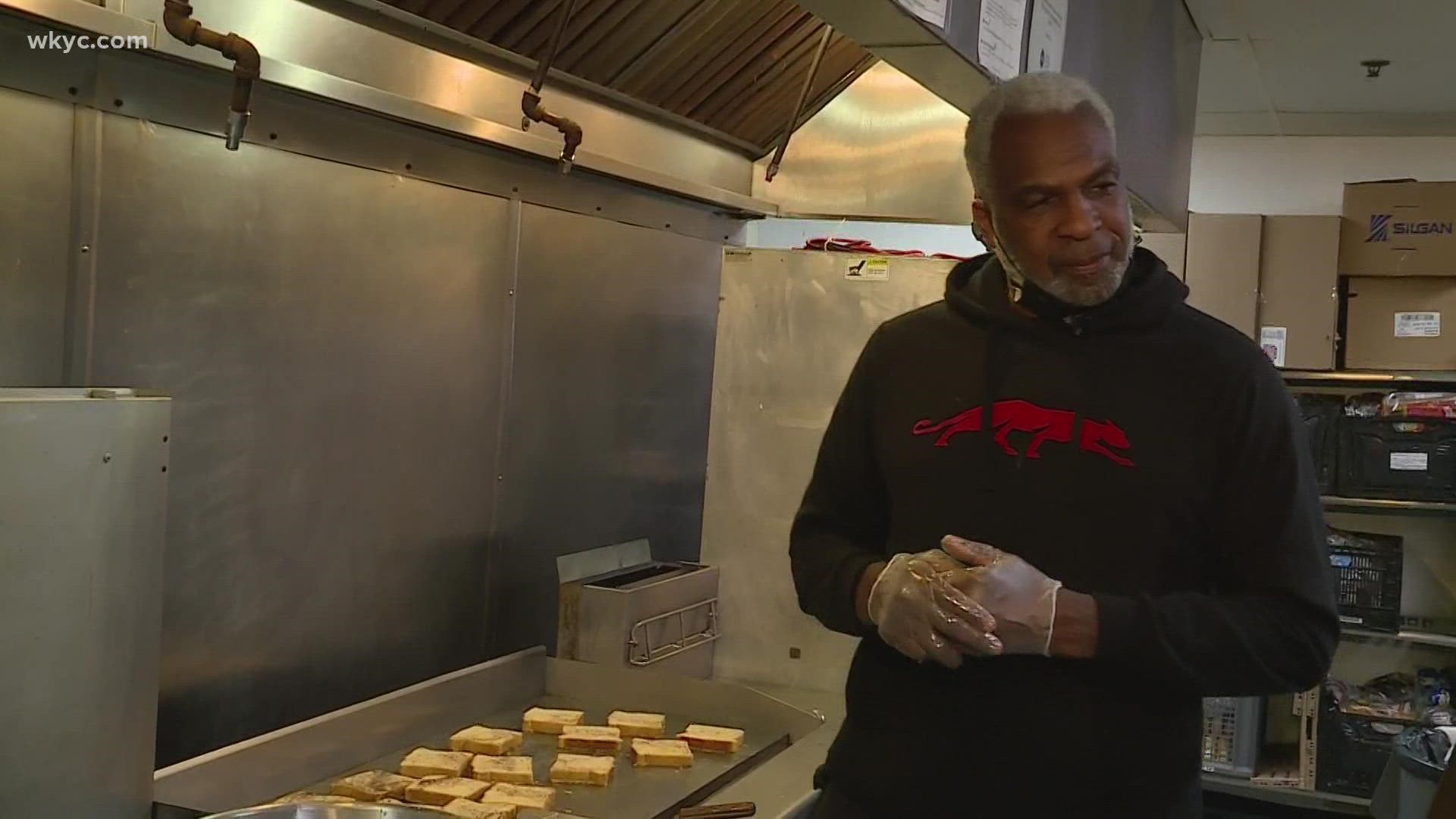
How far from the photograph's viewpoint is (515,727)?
2084 millimetres

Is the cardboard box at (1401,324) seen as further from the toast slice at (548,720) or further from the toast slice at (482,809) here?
the toast slice at (482,809)

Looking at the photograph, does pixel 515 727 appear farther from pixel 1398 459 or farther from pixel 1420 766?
pixel 1398 459

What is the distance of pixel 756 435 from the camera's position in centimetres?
262

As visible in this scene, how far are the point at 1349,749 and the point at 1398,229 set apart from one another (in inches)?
68.2

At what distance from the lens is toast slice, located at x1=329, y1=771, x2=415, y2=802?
1.66 meters

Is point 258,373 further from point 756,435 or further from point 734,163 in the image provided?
point 734,163

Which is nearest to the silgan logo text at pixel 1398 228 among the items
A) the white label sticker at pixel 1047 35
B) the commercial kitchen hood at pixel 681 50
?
the commercial kitchen hood at pixel 681 50

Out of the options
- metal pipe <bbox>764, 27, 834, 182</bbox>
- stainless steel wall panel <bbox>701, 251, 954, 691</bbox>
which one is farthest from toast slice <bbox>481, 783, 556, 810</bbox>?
metal pipe <bbox>764, 27, 834, 182</bbox>

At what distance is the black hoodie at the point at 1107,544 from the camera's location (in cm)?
110

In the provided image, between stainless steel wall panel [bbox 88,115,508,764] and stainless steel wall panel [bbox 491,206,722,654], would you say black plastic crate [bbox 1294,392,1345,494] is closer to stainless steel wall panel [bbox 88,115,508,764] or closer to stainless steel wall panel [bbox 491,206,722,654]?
stainless steel wall panel [bbox 491,206,722,654]

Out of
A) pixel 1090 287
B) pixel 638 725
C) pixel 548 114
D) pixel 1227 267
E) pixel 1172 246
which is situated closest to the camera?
pixel 1090 287

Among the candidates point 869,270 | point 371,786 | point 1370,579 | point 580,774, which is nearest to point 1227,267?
point 1370,579

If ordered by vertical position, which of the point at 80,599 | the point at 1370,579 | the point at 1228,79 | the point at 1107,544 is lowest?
the point at 1370,579

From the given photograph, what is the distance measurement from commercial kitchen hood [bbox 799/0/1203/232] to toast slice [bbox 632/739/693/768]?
1075mm
